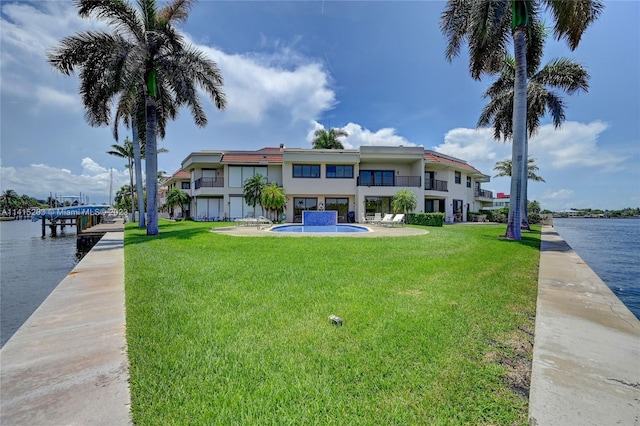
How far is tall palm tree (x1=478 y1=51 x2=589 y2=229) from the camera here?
1939cm

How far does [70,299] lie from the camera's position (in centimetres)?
538

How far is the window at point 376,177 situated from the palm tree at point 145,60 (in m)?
15.7

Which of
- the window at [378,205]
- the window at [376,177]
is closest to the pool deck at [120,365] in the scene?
the window at [378,205]

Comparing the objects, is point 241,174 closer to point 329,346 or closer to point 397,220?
point 397,220

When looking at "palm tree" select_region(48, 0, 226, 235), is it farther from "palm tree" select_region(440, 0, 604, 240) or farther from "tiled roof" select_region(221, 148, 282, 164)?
"palm tree" select_region(440, 0, 604, 240)

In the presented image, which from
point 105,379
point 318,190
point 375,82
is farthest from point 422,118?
point 105,379

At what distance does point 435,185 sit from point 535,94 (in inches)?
449

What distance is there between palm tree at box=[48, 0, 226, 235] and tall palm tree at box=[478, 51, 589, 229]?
746 inches

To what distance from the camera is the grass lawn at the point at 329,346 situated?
237cm

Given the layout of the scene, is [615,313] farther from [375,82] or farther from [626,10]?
[375,82]

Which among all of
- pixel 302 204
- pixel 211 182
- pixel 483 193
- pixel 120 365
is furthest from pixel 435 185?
pixel 120 365

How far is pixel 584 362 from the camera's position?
10.3 ft

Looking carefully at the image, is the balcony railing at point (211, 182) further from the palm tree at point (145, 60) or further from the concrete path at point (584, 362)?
the concrete path at point (584, 362)

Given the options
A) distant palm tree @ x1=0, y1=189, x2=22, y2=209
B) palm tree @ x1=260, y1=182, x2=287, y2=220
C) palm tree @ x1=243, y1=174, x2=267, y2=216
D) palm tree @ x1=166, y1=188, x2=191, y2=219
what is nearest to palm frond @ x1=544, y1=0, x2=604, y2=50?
palm tree @ x1=260, y1=182, x2=287, y2=220
